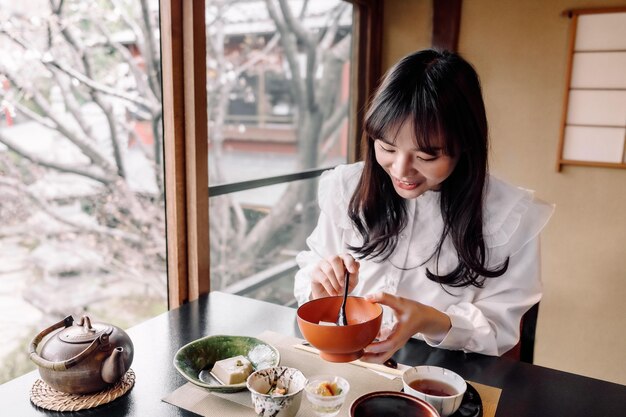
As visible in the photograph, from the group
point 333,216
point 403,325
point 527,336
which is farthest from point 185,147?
point 527,336

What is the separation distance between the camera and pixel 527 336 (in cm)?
155

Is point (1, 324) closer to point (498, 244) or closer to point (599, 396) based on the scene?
point (498, 244)

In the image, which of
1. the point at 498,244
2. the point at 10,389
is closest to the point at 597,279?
the point at 498,244

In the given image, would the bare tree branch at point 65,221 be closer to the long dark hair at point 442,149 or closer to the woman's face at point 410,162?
the long dark hair at point 442,149

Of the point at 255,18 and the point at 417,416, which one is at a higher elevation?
the point at 255,18

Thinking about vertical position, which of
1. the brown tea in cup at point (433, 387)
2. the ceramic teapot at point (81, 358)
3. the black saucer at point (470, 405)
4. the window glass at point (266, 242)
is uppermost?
the ceramic teapot at point (81, 358)

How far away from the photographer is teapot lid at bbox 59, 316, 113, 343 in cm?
102

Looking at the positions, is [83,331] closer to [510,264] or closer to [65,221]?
[510,264]

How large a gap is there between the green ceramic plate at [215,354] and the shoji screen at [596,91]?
7.45ft

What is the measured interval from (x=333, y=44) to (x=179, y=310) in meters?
2.40

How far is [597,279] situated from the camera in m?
2.75

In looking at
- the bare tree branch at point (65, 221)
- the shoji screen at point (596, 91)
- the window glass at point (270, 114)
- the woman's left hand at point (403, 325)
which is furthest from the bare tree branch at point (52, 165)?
the shoji screen at point (596, 91)

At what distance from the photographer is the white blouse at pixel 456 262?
54.1 inches

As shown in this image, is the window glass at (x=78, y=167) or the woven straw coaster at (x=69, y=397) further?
the window glass at (x=78, y=167)
